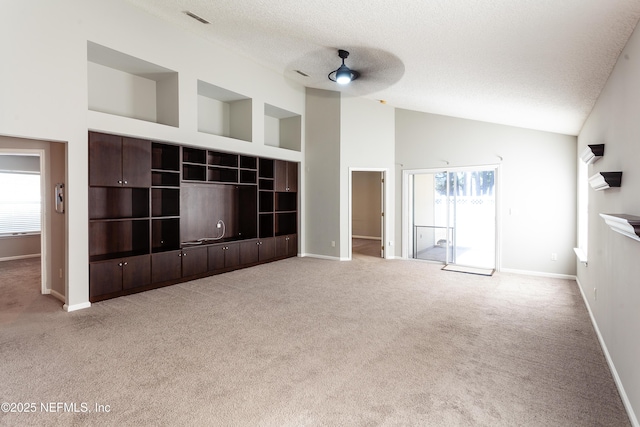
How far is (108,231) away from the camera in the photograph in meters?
4.71

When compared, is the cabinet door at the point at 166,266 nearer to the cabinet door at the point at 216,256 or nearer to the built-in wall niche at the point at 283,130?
the cabinet door at the point at 216,256

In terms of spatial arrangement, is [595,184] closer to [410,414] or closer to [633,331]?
[633,331]

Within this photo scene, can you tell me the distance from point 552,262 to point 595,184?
3.25 meters

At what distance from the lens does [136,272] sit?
4562mm

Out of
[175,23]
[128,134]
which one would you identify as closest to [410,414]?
[128,134]

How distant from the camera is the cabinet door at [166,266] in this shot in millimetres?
4802

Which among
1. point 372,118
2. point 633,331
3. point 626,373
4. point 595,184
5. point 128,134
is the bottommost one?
point 626,373

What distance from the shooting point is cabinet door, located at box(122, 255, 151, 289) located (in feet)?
14.6

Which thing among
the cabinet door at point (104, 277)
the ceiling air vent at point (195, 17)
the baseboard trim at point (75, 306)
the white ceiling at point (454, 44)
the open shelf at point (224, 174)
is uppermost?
the ceiling air vent at point (195, 17)

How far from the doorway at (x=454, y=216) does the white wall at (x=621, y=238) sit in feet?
9.92

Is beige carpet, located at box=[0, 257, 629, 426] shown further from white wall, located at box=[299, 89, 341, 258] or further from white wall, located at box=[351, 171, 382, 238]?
white wall, located at box=[351, 171, 382, 238]

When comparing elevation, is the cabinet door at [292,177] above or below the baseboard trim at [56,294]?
above

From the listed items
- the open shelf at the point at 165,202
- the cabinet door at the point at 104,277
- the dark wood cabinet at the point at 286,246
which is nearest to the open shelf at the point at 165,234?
the open shelf at the point at 165,202

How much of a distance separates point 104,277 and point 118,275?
17 cm
